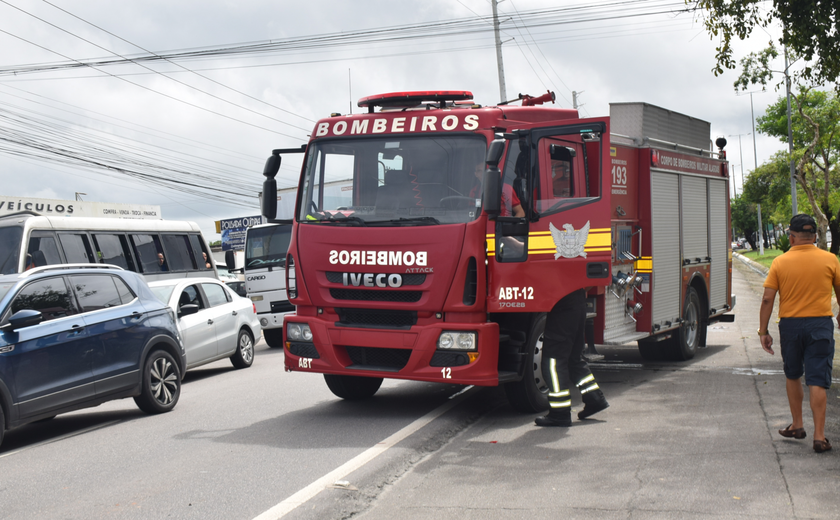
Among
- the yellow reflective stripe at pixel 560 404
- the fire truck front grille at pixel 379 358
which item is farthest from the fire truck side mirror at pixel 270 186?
the yellow reflective stripe at pixel 560 404

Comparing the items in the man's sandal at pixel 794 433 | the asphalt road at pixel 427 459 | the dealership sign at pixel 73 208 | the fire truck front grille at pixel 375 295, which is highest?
the dealership sign at pixel 73 208

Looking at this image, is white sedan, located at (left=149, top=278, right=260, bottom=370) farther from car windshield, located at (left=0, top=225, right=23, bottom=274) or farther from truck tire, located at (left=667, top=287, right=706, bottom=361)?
truck tire, located at (left=667, top=287, right=706, bottom=361)

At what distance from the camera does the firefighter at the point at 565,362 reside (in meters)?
7.51

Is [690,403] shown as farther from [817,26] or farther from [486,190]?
[817,26]

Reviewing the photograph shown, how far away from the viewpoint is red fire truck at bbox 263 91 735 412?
742 cm

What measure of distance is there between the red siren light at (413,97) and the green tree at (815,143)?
1112 inches

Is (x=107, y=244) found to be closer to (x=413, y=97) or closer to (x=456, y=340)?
(x=413, y=97)

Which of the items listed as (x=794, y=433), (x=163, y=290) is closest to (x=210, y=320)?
(x=163, y=290)

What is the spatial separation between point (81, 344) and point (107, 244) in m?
8.24

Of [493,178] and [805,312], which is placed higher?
[493,178]

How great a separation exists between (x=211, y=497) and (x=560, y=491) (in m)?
2.30

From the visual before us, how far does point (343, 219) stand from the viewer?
784 centimetres

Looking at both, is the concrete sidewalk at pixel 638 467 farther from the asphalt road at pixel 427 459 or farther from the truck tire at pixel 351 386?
the truck tire at pixel 351 386

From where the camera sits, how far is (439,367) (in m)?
7.46
